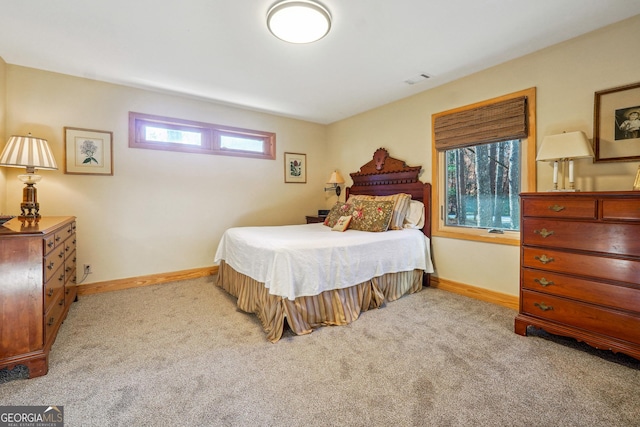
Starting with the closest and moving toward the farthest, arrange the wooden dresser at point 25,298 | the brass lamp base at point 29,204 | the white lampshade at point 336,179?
the wooden dresser at point 25,298 → the brass lamp base at point 29,204 → the white lampshade at point 336,179

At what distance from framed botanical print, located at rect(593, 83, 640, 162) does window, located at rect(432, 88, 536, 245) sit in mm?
438

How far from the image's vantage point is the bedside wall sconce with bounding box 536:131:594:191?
2016 mm

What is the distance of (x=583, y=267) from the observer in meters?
1.87

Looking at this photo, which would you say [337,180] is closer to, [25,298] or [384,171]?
[384,171]

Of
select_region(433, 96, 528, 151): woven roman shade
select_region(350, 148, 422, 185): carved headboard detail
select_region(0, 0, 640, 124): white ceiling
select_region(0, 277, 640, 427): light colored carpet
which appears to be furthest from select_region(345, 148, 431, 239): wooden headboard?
select_region(0, 277, 640, 427): light colored carpet

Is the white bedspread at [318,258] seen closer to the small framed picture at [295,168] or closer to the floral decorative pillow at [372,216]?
the floral decorative pillow at [372,216]

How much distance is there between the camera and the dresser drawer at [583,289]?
1689 mm

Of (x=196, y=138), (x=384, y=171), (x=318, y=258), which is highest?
(x=196, y=138)

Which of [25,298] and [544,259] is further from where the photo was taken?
[544,259]

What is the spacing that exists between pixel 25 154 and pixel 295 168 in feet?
10.4

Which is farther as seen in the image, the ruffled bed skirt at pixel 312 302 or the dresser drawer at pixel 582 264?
the ruffled bed skirt at pixel 312 302

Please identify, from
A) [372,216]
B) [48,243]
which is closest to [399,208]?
[372,216]

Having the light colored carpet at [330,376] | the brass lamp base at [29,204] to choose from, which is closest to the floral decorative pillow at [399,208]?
the light colored carpet at [330,376]

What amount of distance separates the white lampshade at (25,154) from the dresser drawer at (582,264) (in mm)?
4186
